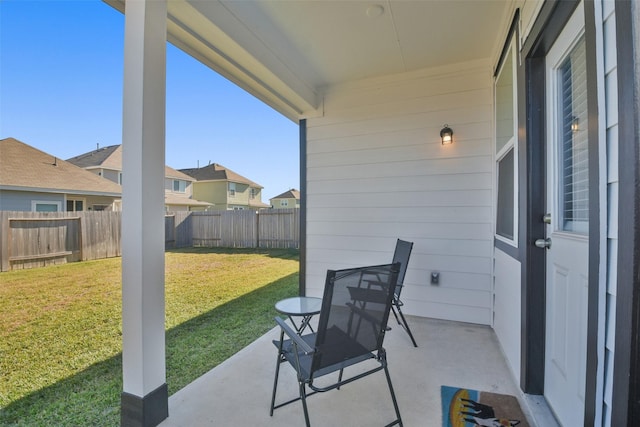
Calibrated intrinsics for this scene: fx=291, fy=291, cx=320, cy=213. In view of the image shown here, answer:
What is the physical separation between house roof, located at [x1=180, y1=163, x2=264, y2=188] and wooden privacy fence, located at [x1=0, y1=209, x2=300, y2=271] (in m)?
8.26

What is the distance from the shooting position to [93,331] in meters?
3.24

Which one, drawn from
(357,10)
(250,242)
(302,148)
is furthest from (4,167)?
(357,10)

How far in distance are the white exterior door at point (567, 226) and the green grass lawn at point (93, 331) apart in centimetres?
239

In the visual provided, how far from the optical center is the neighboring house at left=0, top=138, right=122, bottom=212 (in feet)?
24.6

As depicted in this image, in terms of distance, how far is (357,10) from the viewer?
8.18 feet

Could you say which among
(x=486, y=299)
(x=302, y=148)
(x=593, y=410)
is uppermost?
(x=302, y=148)

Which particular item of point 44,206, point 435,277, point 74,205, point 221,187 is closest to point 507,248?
point 435,277

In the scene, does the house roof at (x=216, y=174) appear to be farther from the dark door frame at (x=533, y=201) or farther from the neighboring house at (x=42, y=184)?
the dark door frame at (x=533, y=201)

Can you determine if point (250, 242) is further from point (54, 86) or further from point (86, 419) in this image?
point (86, 419)

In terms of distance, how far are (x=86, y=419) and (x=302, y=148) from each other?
3.48m

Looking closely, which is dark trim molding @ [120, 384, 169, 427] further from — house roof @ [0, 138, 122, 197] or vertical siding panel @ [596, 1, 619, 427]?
house roof @ [0, 138, 122, 197]

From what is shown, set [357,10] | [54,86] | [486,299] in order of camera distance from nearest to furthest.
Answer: [357,10] < [486,299] < [54,86]

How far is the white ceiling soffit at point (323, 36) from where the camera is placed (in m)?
2.38

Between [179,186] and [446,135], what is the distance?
16.0 m
